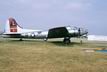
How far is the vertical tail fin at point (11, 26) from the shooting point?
43487 millimetres

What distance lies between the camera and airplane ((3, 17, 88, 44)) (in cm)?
3794

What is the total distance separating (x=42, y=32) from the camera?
135 ft

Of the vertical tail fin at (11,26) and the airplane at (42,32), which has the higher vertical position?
the vertical tail fin at (11,26)

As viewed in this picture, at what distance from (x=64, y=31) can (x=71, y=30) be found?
1306mm

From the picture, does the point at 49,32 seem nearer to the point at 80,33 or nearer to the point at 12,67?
the point at 80,33

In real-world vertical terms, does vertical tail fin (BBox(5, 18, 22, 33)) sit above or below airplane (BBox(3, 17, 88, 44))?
above

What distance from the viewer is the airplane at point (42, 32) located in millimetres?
37938

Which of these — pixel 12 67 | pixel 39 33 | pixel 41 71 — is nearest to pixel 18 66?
pixel 12 67

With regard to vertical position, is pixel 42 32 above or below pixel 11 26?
below

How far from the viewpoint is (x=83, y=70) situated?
12969mm

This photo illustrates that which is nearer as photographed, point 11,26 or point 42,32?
point 42,32

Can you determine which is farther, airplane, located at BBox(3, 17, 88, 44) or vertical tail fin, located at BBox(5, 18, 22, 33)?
vertical tail fin, located at BBox(5, 18, 22, 33)

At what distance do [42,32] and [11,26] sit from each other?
24.4 ft

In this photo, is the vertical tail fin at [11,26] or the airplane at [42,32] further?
the vertical tail fin at [11,26]
